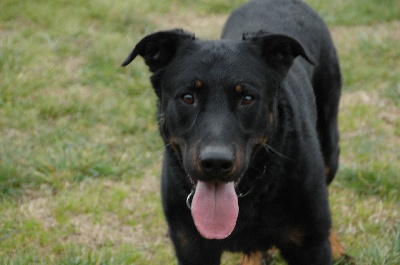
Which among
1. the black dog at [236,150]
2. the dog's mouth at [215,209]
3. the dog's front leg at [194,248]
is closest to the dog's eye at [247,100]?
the black dog at [236,150]

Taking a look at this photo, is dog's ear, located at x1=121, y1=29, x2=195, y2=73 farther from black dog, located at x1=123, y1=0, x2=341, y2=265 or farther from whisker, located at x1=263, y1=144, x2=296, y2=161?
whisker, located at x1=263, y1=144, x2=296, y2=161

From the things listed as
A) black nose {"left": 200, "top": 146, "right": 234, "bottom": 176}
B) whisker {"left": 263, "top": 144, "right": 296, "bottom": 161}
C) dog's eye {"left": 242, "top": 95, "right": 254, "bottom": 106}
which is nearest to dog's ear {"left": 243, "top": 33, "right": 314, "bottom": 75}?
dog's eye {"left": 242, "top": 95, "right": 254, "bottom": 106}

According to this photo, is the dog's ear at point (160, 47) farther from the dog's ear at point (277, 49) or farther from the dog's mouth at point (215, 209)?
the dog's mouth at point (215, 209)

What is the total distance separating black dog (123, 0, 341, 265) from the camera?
339 centimetres

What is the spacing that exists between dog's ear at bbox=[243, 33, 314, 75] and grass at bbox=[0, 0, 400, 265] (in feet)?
4.84

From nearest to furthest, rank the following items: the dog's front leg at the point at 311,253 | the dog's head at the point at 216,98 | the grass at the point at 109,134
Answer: the dog's head at the point at 216,98
the dog's front leg at the point at 311,253
the grass at the point at 109,134

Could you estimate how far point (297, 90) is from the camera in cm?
413

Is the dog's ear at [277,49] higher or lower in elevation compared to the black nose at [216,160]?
higher

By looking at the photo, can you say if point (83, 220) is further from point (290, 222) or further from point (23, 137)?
point (290, 222)

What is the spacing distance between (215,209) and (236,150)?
0.33 meters

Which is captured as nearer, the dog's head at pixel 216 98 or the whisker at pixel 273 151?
the dog's head at pixel 216 98

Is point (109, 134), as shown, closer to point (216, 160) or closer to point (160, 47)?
point (160, 47)

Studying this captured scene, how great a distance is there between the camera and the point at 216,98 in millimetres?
3428

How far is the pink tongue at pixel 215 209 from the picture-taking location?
11.2ft
